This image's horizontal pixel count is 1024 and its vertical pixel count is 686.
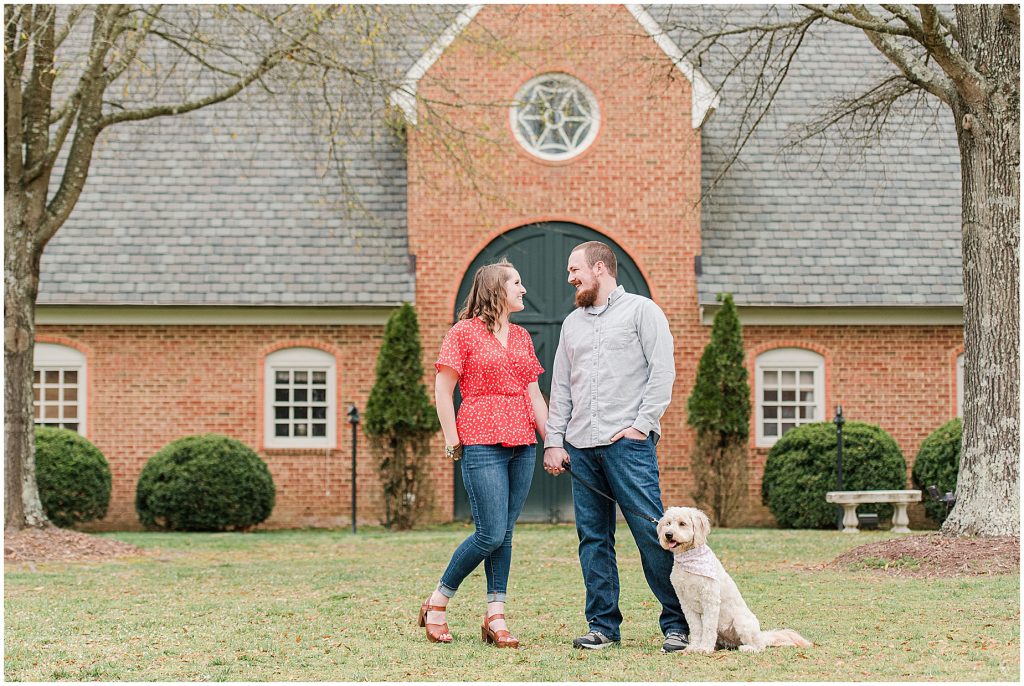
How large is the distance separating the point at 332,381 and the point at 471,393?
10.8 meters

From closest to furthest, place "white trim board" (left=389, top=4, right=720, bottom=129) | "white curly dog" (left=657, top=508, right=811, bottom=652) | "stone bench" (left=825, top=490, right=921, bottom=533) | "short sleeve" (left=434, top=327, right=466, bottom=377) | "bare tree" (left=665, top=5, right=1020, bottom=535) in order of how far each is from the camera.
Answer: "white curly dog" (left=657, top=508, right=811, bottom=652), "short sleeve" (left=434, top=327, right=466, bottom=377), "bare tree" (left=665, top=5, right=1020, bottom=535), "stone bench" (left=825, top=490, right=921, bottom=533), "white trim board" (left=389, top=4, right=720, bottom=129)

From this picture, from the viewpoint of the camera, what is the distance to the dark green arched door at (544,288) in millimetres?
16828

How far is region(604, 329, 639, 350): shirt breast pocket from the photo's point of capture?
635 centimetres

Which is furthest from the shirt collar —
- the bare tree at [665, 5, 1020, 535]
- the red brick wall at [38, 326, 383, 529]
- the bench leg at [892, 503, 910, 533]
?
the red brick wall at [38, 326, 383, 529]

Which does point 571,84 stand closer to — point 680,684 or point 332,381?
point 332,381

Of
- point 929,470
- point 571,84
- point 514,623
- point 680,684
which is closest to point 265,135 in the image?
point 571,84

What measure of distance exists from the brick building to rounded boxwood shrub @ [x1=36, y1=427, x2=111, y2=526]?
38.5 inches

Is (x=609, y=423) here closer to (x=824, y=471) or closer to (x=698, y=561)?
(x=698, y=561)

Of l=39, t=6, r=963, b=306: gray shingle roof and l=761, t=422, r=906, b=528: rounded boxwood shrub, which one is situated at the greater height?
l=39, t=6, r=963, b=306: gray shingle roof

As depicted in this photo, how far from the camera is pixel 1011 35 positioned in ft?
34.3

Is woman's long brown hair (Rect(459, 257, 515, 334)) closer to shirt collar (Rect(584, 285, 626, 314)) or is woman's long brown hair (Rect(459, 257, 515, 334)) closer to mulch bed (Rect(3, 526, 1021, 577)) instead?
shirt collar (Rect(584, 285, 626, 314))

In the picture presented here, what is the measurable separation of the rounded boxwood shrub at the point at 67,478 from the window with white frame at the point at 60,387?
1.05 metres

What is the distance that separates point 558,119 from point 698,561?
11858 mm

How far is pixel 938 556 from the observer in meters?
9.92
